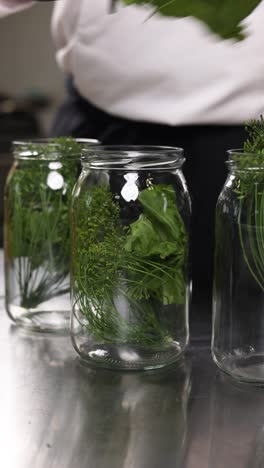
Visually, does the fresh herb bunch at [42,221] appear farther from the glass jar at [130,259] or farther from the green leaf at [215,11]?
the green leaf at [215,11]

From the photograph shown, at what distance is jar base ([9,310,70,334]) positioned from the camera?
0.66 metres

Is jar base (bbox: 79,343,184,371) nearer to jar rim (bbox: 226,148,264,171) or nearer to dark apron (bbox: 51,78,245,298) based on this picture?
jar rim (bbox: 226,148,264,171)

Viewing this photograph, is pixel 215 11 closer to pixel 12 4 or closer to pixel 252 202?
pixel 252 202

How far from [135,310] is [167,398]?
7 cm

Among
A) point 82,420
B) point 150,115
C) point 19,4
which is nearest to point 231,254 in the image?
point 82,420

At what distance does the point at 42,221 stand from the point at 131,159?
14cm

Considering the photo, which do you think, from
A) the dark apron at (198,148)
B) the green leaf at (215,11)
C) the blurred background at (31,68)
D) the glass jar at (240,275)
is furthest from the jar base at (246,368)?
the blurred background at (31,68)

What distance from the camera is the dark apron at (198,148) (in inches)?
38.3

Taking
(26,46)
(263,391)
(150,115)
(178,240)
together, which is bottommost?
(263,391)

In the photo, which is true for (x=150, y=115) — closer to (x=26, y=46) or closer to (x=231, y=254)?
(x=231, y=254)

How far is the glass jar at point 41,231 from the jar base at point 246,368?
173mm

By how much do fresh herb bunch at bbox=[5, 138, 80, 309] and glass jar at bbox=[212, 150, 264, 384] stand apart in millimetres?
166

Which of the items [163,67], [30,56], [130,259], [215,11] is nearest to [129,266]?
[130,259]

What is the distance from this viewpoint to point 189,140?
987mm
